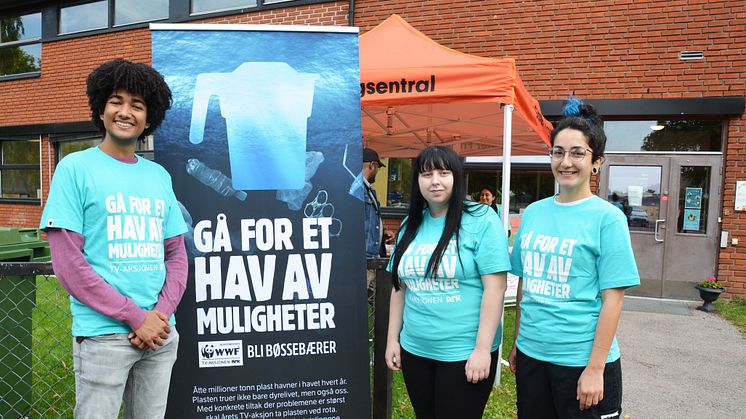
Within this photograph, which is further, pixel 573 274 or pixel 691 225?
pixel 691 225

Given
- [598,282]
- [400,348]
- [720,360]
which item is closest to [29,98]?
[400,348]

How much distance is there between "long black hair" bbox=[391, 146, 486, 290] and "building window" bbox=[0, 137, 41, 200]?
1143cm

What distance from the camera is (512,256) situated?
1980 millimetres

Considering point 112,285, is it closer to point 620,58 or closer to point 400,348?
point 400,348

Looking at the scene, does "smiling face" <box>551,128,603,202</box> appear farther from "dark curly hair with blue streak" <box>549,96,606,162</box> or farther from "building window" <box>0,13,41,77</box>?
"building window" <box>0,13,41,77</box>

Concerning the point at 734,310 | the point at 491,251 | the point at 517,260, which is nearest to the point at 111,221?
the point at 491,251

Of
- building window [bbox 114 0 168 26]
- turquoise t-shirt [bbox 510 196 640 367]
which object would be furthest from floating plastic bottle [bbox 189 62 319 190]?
building window [bbox 114 0 168 26]

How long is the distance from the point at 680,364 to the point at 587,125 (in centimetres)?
376

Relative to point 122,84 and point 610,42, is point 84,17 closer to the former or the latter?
point 610,42

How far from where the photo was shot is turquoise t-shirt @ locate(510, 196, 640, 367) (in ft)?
5.30

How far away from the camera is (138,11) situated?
955 cm

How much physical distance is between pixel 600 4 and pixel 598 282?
260 inches

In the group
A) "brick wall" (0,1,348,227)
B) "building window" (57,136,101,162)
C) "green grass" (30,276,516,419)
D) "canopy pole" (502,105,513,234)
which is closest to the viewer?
"green grass" (30,276,516,419)

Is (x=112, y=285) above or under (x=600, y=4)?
under
